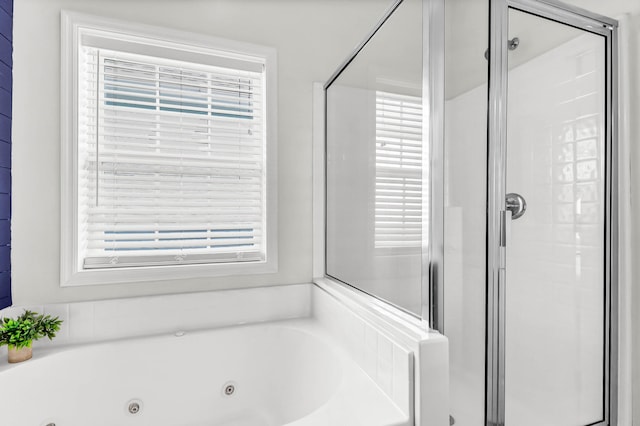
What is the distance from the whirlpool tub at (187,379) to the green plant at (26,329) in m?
0.09

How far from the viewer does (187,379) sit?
1502mm

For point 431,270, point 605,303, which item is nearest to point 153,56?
point 431,270

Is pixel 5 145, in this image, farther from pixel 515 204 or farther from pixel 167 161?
pixel 515 204

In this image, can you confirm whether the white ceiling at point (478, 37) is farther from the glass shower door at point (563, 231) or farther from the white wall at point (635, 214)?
the white wall at point (635, 214)

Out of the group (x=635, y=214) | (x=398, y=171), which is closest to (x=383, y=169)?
(x=398, y=171)

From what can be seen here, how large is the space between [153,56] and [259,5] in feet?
1.96

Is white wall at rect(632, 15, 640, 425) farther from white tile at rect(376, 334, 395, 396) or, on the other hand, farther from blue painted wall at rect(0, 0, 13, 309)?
blue painted wall at rect(0, 0, 13, 309)

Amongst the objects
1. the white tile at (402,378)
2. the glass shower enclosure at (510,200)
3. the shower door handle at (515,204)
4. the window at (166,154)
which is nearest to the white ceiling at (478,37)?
the glass shower enclosure at (510,200)

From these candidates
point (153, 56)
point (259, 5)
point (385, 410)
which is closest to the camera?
point (385, 410)

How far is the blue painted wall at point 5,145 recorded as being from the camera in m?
1.35

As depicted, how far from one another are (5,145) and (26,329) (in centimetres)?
73

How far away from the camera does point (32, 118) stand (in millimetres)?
1422

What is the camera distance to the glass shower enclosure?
Result: 1.08 m

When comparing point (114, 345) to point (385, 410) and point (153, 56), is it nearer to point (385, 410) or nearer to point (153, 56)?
point (385, 410)
